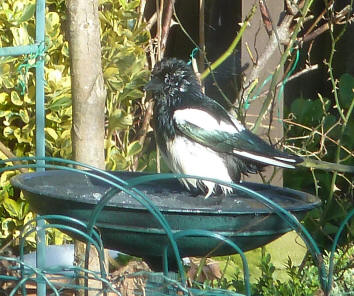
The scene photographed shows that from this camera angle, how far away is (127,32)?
4.13m

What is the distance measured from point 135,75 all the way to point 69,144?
49 centimetres

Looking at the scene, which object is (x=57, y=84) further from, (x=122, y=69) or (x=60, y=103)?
(x=122, y=69)

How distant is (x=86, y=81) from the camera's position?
2.98 m

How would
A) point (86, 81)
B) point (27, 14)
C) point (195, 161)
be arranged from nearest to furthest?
point (195, 161)
point (86, 81)
point (27, 14)

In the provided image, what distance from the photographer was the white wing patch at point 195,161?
2617 mm

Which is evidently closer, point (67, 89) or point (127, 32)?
point (67, 89)

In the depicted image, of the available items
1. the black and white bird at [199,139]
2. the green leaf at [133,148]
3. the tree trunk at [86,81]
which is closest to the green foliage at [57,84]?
the green leaf at [133,148]

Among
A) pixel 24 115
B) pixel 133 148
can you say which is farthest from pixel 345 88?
pixel 24 115

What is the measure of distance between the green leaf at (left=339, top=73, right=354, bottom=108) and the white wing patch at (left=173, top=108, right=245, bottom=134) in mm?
2114

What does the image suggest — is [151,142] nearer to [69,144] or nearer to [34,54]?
[69,144]

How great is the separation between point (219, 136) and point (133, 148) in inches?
60.5

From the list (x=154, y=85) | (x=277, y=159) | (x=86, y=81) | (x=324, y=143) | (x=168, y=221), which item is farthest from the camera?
(x=324, y=143)

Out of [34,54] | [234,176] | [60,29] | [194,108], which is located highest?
[60,29]

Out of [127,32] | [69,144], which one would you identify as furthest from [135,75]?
[69,144]
